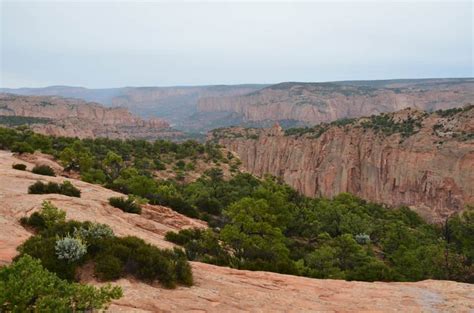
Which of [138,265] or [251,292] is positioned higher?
[138,265]

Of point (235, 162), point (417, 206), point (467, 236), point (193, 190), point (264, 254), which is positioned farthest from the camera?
point (417, 206)

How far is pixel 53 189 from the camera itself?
2058cm

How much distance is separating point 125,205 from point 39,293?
14.9 meters

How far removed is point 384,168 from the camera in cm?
10162

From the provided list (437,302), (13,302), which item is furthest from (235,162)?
(13,302)

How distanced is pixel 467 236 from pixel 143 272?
147 feet

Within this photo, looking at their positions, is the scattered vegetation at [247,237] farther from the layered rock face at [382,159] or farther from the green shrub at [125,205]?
the layered rock face at [382,159]

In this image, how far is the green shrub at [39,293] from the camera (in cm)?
663

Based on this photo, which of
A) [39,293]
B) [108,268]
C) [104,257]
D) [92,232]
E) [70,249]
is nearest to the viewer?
[39,293]

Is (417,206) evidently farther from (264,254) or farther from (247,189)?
(264,254)

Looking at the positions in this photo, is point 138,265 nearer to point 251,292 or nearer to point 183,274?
point 183,274

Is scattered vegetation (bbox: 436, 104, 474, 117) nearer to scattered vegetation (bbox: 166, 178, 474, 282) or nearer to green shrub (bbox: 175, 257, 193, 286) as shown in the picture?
scattered vegetation (bbox: 166, 178, 474, 282)

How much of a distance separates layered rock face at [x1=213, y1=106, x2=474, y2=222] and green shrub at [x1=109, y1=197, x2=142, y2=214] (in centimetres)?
7085

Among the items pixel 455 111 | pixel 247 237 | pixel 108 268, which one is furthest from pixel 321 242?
pixel 455 111
